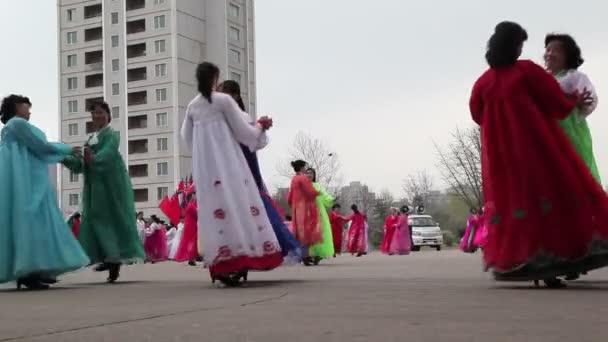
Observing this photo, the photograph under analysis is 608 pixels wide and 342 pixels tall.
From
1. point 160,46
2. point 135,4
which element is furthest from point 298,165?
point 135,4

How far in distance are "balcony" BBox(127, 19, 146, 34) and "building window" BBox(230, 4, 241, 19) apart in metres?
8.29

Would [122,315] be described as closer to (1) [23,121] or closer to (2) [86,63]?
(1) [23,121]

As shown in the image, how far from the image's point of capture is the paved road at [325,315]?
11.4 ft

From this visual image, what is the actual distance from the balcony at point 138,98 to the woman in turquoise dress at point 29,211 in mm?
63330

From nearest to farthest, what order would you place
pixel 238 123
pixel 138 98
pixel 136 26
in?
pixel 238 123
pixel 138 98
pixel 136 26

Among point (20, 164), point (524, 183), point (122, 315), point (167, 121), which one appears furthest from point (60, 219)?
point (167, 121)

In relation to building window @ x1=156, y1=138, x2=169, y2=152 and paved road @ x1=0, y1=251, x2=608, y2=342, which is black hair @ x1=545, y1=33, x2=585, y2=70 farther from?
building window @ x1=156, y1=138, x2=169, y2=152

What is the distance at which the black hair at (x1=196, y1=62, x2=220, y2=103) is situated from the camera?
7.45 meters

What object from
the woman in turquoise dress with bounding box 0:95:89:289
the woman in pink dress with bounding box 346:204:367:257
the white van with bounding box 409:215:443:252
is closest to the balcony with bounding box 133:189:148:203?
the white van with bounding box 409:215:443:252

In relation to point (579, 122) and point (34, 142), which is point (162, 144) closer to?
point (34, 142)

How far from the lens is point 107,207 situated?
902cm

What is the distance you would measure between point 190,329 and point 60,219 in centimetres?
494

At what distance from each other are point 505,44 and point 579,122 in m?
1.06

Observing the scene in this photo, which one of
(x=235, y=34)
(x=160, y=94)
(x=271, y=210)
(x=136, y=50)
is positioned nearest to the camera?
(x=271, y=210)
